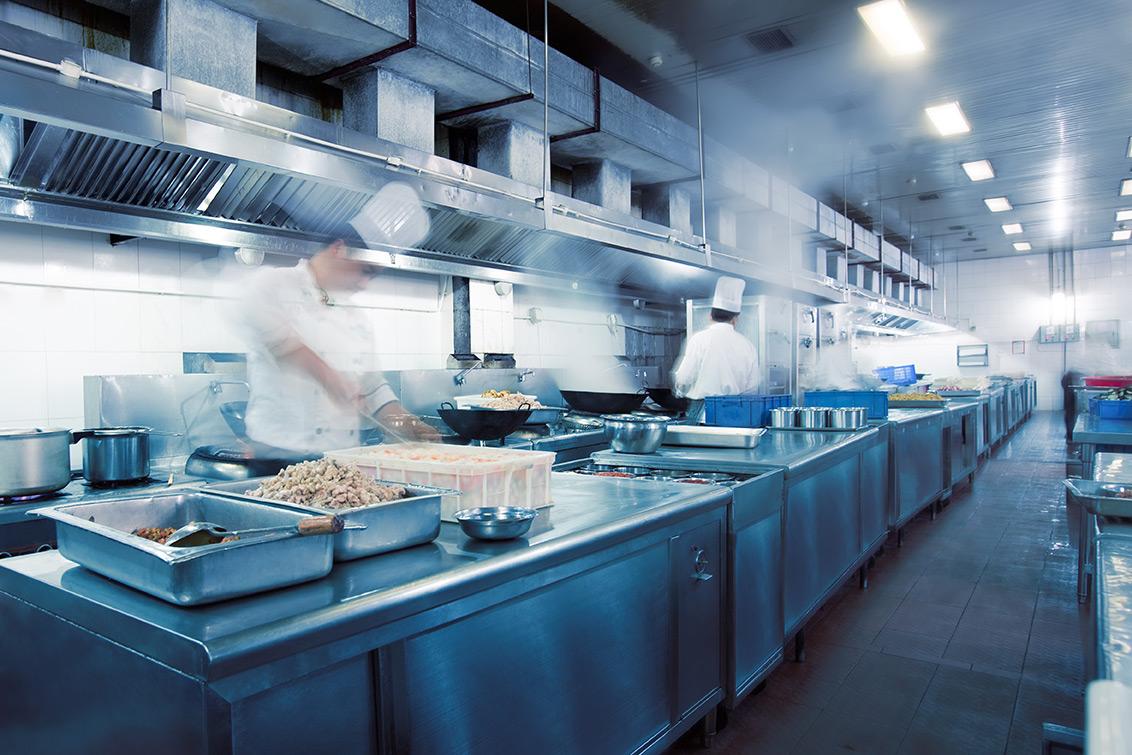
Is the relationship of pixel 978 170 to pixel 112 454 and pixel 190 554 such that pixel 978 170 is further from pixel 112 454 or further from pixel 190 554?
pixel 190 554

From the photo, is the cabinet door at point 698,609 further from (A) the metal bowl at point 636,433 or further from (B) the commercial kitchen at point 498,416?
(A) the metal bowl at point 636,433

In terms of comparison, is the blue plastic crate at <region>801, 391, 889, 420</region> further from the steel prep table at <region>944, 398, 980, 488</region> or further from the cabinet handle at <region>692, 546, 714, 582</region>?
the cabinet handle at <region>692, 546, 714, 582</region>

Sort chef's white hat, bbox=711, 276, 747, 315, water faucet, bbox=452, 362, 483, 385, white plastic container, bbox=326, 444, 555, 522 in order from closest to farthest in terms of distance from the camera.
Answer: white plastic container, bbox=326, 444, 555, 522, water faucet, bbox=452, 362, 483, 385, chef's white hat, bbox=711, 276, 747, 315

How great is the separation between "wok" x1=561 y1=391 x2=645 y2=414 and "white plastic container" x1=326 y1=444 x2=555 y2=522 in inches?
114

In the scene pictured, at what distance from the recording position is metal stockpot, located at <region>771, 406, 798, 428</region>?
4.26 m

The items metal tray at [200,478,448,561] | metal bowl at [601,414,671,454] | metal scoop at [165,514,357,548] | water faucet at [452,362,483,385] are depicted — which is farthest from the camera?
water faucet at [452,362,483,385]

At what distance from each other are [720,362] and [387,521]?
4.92 meters

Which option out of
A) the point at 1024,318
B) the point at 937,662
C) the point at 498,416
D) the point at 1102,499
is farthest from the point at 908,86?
the point at 1024,318

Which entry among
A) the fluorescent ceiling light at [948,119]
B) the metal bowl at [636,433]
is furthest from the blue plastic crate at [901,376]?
the metal bowl at [636,433]

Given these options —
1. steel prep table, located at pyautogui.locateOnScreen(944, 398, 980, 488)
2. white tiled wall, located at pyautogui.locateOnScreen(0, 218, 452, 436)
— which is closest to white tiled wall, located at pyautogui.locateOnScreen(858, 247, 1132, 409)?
steel prep table, located at pyautogui.locateOnScreen(944, 398, 980, 488)

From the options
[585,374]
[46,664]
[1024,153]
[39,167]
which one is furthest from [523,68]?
[1024,153]

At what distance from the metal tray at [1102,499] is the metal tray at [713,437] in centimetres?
126

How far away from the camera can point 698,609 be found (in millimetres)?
2242

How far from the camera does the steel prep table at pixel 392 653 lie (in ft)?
3.54
